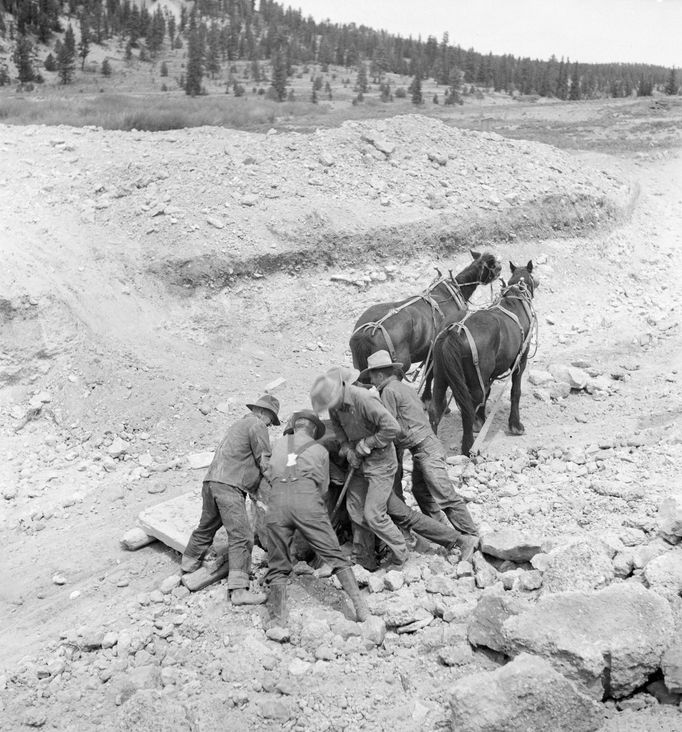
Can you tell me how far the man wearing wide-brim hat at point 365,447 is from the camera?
608cm

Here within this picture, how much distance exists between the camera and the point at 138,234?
513 inches

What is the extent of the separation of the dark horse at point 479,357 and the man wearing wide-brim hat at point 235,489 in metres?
2.69

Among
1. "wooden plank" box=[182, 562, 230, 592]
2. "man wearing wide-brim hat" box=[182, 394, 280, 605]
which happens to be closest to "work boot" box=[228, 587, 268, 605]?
"man wearing wide-brim hat" box=[182, 394, 280, 605]

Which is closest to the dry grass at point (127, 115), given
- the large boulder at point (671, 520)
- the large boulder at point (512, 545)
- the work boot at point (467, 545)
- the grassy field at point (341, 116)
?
the grassy field at point (341, 116)

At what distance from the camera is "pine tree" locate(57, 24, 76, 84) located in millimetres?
49031

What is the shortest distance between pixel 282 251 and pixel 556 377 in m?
Result: 5.24

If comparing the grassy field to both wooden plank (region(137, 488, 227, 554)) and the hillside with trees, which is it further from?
wooden plank (region(137, 488, 227, 554))

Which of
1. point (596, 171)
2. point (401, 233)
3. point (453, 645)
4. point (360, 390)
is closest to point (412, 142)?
point (401, 233)

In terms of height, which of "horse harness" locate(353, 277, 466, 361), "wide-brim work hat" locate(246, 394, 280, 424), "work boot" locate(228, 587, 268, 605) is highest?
"horse harness" locate(353, 277, 466, 361)

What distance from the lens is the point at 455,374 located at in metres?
8.66

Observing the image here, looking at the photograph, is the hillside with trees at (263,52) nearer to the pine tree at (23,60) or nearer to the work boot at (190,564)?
→ the pine tree at (23,60)

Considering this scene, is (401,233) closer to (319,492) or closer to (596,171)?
(596,171)

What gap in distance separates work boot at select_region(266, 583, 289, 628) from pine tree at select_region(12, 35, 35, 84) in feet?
159

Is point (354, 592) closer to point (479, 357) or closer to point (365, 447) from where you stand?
point (365, 447)
